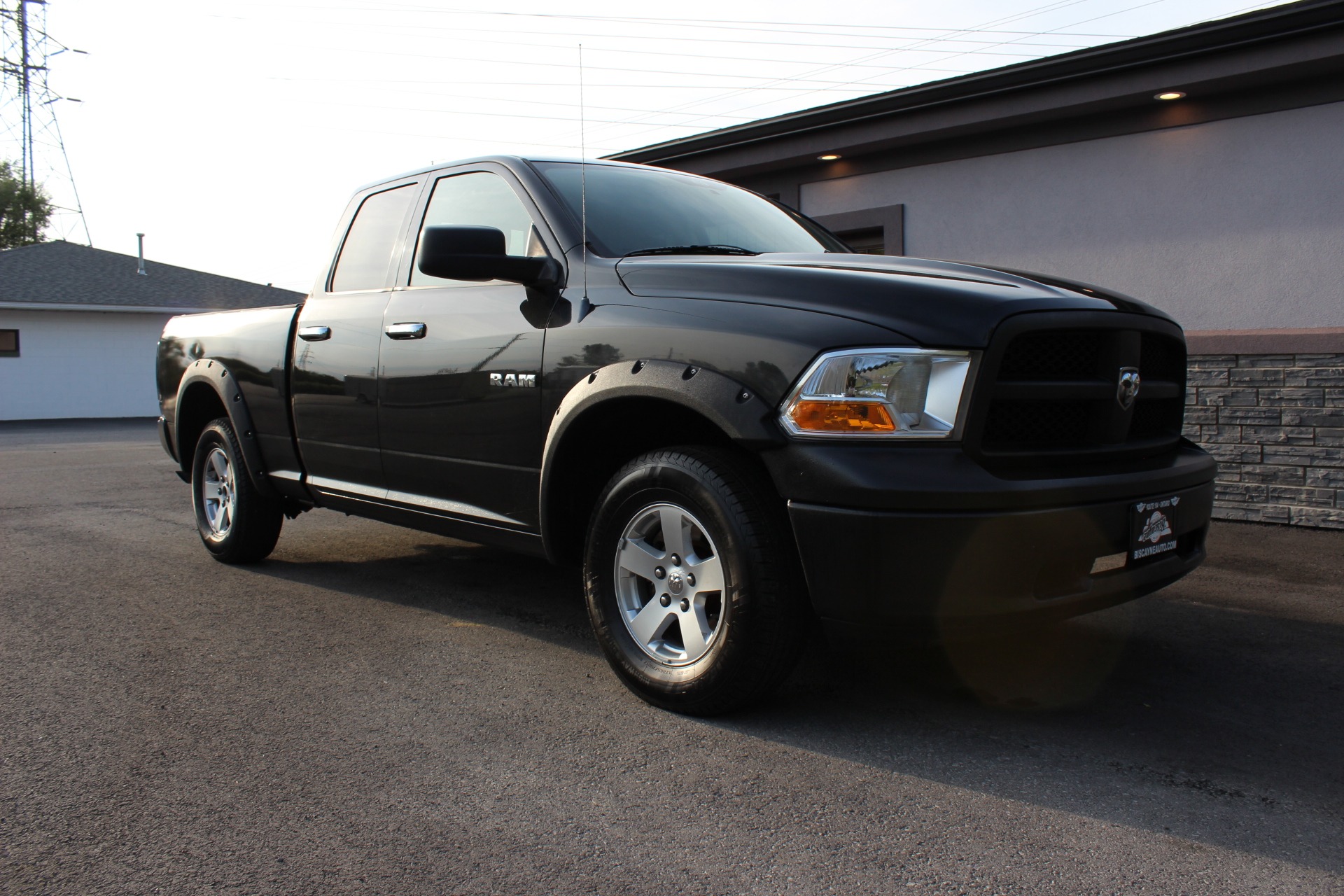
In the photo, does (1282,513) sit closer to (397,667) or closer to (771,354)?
(771,354)

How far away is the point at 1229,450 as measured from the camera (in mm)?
7082

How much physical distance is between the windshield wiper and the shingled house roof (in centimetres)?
2561

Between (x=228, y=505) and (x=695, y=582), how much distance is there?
368 centimetres

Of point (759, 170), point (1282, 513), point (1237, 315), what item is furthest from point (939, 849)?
point (759, 170)

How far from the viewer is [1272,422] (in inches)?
271

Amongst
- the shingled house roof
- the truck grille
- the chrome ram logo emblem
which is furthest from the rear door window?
the shingled house roof

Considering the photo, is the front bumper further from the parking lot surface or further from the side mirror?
the side mirror

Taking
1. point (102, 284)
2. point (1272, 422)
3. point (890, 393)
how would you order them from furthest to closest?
point (102, 284) → point (1272, 422) → point (890, 393)

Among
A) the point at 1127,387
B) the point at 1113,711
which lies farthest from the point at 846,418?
the point at 1113,711

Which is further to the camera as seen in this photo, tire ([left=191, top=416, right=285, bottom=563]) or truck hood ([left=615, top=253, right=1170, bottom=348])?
tire ([left=191, top=416, right=285, bottom=563])

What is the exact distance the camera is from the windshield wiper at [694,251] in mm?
3994

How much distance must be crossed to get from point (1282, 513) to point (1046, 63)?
13.1 feet

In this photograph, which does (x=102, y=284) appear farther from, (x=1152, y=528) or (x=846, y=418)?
(x=1152, y=528)

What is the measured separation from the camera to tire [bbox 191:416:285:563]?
5.76m
